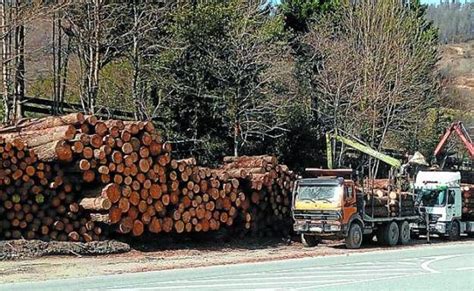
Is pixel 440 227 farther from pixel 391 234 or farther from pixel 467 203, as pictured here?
pixel 391 234

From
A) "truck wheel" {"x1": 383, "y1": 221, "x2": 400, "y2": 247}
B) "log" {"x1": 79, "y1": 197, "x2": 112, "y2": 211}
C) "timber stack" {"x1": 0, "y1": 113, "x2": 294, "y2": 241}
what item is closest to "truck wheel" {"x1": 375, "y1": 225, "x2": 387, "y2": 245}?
"truck wheel" {"x1": 383, "y1": 221, "x2": 400, "y2": 247}

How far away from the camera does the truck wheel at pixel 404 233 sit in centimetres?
2991

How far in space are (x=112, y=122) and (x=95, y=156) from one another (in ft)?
3.93

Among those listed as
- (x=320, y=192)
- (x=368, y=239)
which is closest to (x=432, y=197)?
(x=368, y=239)

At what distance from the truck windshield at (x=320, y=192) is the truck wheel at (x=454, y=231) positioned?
372 inches

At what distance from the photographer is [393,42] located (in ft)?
142

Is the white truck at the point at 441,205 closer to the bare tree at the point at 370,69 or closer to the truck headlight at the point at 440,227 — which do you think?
the truck headlight at the point at 440,227

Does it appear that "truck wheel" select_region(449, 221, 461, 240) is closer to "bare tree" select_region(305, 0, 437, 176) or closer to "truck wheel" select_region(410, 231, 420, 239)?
"truck wheel" select_region(410, 231, 420, 239)

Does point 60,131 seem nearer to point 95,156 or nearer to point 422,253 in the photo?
point 95,156

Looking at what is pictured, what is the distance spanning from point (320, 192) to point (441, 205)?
9019 mm

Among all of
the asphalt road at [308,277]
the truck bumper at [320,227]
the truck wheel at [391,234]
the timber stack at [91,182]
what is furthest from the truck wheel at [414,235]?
the timber stack at [91,182]

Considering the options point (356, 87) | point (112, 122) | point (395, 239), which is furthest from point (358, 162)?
point (112, 122)

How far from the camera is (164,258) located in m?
22.4

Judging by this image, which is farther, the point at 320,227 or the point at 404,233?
the point at 404,233
